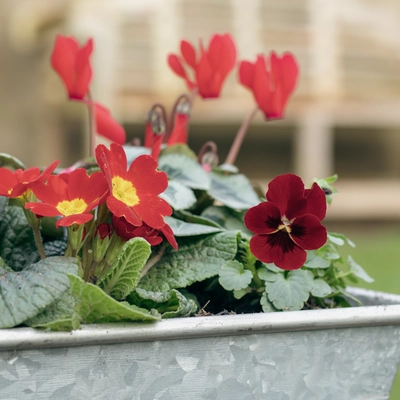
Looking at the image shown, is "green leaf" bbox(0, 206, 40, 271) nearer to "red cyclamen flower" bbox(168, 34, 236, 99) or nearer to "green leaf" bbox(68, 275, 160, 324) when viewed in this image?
"green leaf" bbox(68, 275, 160, 324)

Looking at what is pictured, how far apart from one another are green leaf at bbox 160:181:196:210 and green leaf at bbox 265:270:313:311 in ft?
0.45

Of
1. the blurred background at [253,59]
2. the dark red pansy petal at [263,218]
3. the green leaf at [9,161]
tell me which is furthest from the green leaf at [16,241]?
the blurred background at [253,59]

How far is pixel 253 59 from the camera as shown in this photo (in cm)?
345

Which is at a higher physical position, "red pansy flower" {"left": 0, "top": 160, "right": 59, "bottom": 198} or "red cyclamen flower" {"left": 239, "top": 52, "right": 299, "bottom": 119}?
"red cyclamen flower" {"left": 239, "top": 52, "right": 299, "bottom": 119}

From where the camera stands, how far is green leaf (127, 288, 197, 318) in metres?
0.65

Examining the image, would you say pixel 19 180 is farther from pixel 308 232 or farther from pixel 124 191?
pixel 308 232

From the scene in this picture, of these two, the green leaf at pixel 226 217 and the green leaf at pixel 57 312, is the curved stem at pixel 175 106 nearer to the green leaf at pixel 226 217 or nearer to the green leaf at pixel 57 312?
the green leaf at pixel 226 217

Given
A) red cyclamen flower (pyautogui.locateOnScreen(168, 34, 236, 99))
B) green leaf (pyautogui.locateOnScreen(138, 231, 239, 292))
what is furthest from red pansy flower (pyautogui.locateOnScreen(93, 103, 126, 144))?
green leaf (pyautogui.locateOnScreen(138, 231, 239, 292))

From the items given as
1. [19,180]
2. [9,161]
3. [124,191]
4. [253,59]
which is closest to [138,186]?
[124,191]

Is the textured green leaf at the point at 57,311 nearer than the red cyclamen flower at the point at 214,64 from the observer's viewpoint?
Yes

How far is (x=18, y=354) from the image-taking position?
1.75 ft

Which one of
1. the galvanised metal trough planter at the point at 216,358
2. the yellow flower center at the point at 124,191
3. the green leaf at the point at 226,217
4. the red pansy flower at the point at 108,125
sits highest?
the red pansy flower at the point at 108,125

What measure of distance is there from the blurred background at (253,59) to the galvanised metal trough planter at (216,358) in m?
2.27

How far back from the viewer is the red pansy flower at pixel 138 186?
638mm
